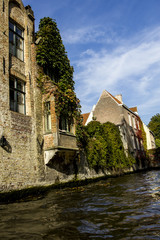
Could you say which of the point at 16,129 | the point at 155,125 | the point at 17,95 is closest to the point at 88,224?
the point at 16,129

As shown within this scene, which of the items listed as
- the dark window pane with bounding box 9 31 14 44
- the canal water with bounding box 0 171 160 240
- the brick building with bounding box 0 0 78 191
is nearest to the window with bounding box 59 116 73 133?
the brick building with bounding box 0 0 78 191

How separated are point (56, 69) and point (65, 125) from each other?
161 inches

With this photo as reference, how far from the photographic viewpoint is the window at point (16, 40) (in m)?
10.9

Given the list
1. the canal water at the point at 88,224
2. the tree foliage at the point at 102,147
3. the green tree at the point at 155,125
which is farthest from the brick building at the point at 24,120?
the green tree at the point at 155,125

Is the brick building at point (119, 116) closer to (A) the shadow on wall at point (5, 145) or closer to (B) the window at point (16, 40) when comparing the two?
(B) the window at point (16, 40)

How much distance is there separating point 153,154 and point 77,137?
23600 millimetres

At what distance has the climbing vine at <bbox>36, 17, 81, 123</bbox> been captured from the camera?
39.4 feet

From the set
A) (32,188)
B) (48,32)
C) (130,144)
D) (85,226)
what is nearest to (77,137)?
(32,188)

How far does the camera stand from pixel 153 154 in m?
33.0

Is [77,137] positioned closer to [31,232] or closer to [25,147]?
[25,147]

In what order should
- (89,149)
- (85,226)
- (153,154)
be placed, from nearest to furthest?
(85,226) → (89,149) → (153,154)

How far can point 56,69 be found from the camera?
14.0 meters

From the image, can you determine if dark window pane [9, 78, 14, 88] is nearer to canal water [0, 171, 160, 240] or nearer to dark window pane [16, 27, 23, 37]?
dark window pane [16, 27, 23, 37]

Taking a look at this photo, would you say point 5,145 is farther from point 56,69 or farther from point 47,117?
point 56,69
